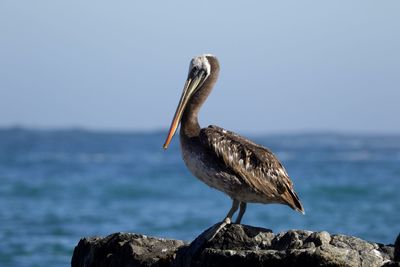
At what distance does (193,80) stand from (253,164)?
128 cm

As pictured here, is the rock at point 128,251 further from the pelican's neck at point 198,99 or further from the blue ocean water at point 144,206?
the blue ocean water at point 144,206

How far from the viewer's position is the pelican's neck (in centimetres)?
860

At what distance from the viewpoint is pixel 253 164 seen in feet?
25.7

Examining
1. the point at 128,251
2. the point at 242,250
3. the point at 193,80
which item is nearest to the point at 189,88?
the point at 193,80

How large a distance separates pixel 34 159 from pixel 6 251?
112ft

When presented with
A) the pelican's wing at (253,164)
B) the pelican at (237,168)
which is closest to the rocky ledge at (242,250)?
the pelican at (237,168)

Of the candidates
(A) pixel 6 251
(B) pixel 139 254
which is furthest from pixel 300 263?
(A) pixel 6 251

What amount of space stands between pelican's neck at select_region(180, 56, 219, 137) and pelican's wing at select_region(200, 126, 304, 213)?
510mm

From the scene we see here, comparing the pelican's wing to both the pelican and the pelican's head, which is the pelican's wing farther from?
the pelican's head

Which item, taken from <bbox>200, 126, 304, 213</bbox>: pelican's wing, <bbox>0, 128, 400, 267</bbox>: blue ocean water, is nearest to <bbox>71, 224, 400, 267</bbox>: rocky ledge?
<bbox>200, 126, 304, 213</bbox>: pelican's wing

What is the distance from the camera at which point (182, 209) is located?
26.7 m

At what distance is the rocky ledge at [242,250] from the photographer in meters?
5.92

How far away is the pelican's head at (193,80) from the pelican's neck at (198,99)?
0.07 ft

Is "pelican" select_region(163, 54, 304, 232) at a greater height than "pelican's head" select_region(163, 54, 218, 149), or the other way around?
"pelican's head" select_region(163, 54, 218, 149)
